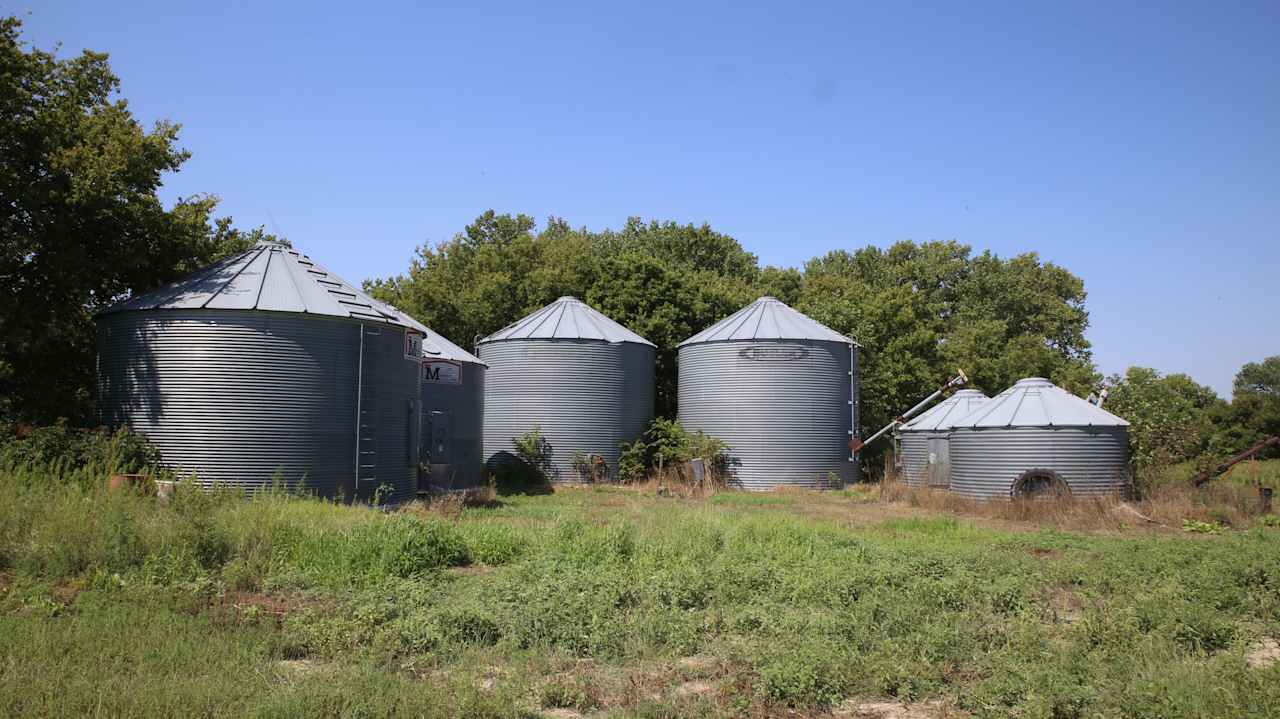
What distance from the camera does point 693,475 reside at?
102 feet

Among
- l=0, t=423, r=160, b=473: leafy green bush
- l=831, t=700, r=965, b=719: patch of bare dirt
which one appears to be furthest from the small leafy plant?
l=0, t=423, r=160, b=473: leafy green bush

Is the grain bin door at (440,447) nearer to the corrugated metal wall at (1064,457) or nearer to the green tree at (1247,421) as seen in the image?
the corrugated metal wall at (1064,457)

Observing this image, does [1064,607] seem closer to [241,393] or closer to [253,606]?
[253,606]

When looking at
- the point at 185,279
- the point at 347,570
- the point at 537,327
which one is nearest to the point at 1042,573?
the point at 347,570

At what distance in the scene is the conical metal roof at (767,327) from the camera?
3244cm

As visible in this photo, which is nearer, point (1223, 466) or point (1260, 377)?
point (1223, 466)

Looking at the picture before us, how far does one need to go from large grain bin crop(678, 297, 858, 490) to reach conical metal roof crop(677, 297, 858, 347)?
43mm

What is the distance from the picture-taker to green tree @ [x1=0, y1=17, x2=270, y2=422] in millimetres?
19312

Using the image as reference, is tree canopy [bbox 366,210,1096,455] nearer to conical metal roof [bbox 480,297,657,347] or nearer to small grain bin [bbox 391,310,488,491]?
conical metal roof [bbox 480,297,657,347]

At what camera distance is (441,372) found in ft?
87.2

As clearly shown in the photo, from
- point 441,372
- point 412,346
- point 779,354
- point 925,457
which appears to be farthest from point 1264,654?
point 779,354

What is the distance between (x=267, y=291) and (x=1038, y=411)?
17.6 meters

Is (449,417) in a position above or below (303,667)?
above

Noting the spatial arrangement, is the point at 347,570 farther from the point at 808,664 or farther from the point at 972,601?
the point at 972,601
